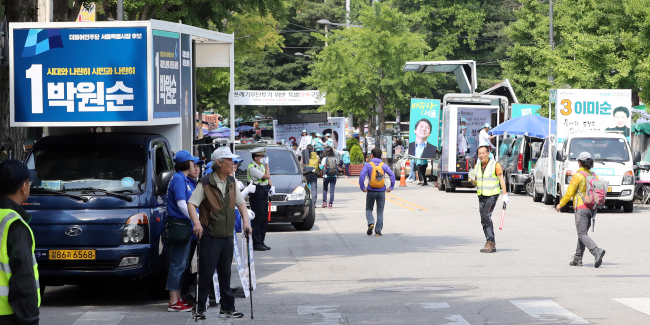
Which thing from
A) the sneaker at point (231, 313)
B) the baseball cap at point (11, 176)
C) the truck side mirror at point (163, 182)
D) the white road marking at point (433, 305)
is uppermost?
the baseball cap at point (11, 176)

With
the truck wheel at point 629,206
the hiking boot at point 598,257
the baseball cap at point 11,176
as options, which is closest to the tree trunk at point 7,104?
the baseball cap at point 11,176

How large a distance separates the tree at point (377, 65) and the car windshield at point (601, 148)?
24.4 metres

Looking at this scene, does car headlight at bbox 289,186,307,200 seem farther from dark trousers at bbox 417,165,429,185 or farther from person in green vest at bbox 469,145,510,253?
dark trousers at bbox 417,165,429,185

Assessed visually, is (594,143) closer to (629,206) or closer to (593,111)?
(593,111)

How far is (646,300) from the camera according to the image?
9.13 metres

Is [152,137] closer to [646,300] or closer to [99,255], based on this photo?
[99,255]

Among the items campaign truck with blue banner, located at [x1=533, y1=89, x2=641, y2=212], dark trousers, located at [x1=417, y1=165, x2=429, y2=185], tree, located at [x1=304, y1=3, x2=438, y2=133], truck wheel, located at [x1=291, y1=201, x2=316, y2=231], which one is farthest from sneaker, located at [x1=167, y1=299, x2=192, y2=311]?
tree, located at [x1=304, y1=3, x2=438, y2=133]

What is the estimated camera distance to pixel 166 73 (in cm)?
1028

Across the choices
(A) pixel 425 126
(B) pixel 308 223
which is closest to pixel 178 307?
(B) pixel 308 223

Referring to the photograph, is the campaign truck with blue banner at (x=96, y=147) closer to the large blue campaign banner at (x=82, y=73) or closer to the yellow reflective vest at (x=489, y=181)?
the large blue campaign banner at (x=82, y=73)

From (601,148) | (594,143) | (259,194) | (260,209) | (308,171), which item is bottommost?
(260,209)

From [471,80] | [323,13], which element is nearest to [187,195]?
[471,80]

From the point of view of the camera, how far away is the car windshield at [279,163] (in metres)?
18.1

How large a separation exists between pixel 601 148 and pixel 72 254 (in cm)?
1670
